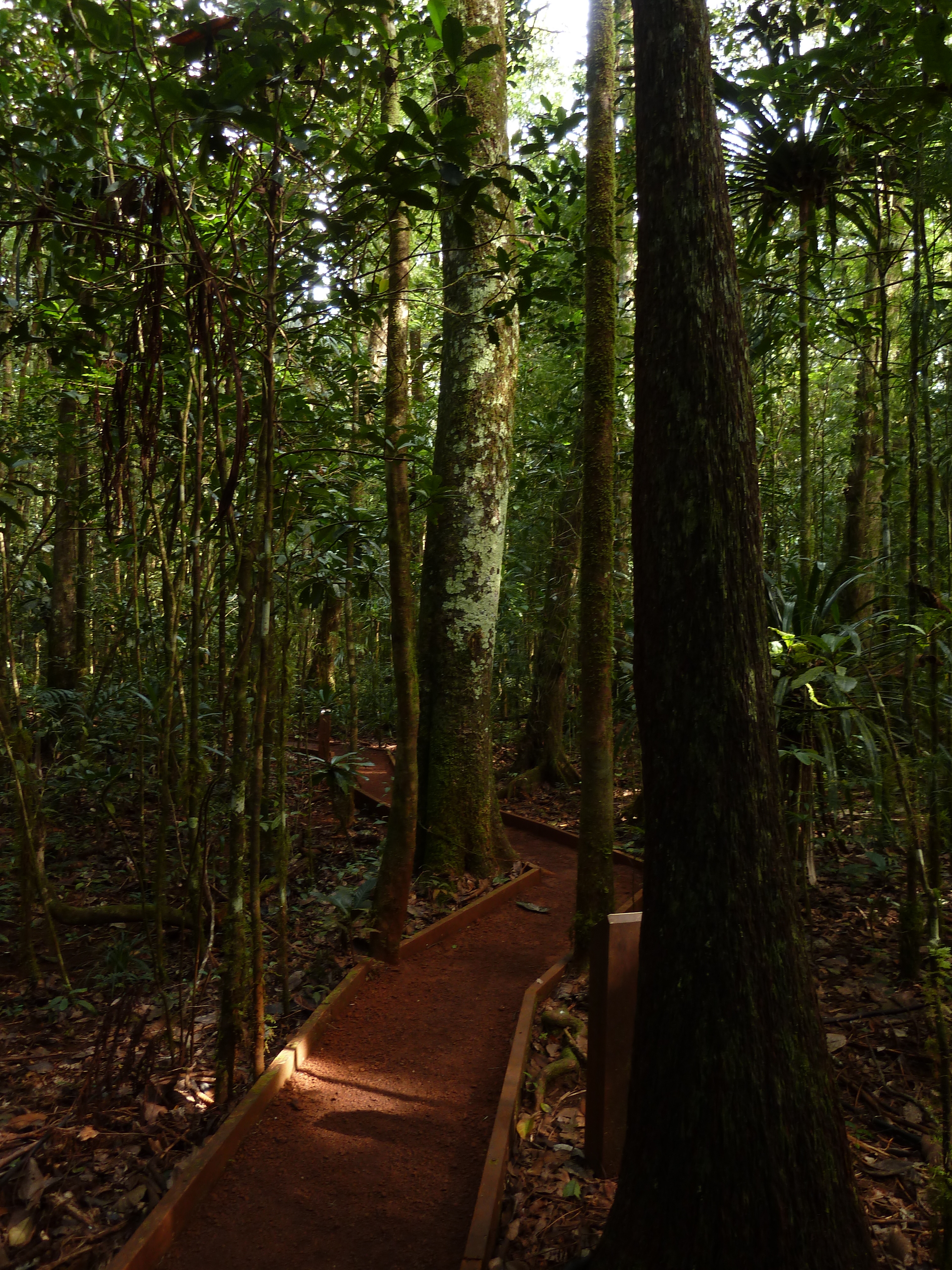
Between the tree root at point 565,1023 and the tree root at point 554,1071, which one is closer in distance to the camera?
the tree root at point 554,1071

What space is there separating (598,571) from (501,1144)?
8.91 ft

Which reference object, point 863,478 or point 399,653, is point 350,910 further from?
point 863,478

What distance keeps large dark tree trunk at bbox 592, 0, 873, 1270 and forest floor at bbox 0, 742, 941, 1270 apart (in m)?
0.48

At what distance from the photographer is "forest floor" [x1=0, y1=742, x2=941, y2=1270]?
2.77 metres

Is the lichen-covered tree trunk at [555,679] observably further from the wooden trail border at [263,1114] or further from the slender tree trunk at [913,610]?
the slender tree trunk at [913,610]

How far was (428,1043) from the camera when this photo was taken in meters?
4.07

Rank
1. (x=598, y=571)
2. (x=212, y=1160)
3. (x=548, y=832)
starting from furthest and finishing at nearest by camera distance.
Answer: (x=548, y=832) < (x=598, y=571) < (x=212, y=1160)

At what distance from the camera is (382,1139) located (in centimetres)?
331

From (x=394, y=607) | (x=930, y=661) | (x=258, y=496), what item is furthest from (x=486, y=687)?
(x=930, y=661)

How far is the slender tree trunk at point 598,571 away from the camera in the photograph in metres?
4.42

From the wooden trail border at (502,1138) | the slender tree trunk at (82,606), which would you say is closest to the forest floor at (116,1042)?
the wooden trail border at (502,1138)

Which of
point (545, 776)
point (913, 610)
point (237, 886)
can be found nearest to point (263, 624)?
point (237, 886)

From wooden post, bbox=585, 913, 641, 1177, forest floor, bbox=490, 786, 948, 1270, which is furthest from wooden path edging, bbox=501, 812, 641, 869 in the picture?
wooden post, bbox=585, 913, 641, 1177

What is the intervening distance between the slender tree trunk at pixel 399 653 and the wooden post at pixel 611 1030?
188 cm
